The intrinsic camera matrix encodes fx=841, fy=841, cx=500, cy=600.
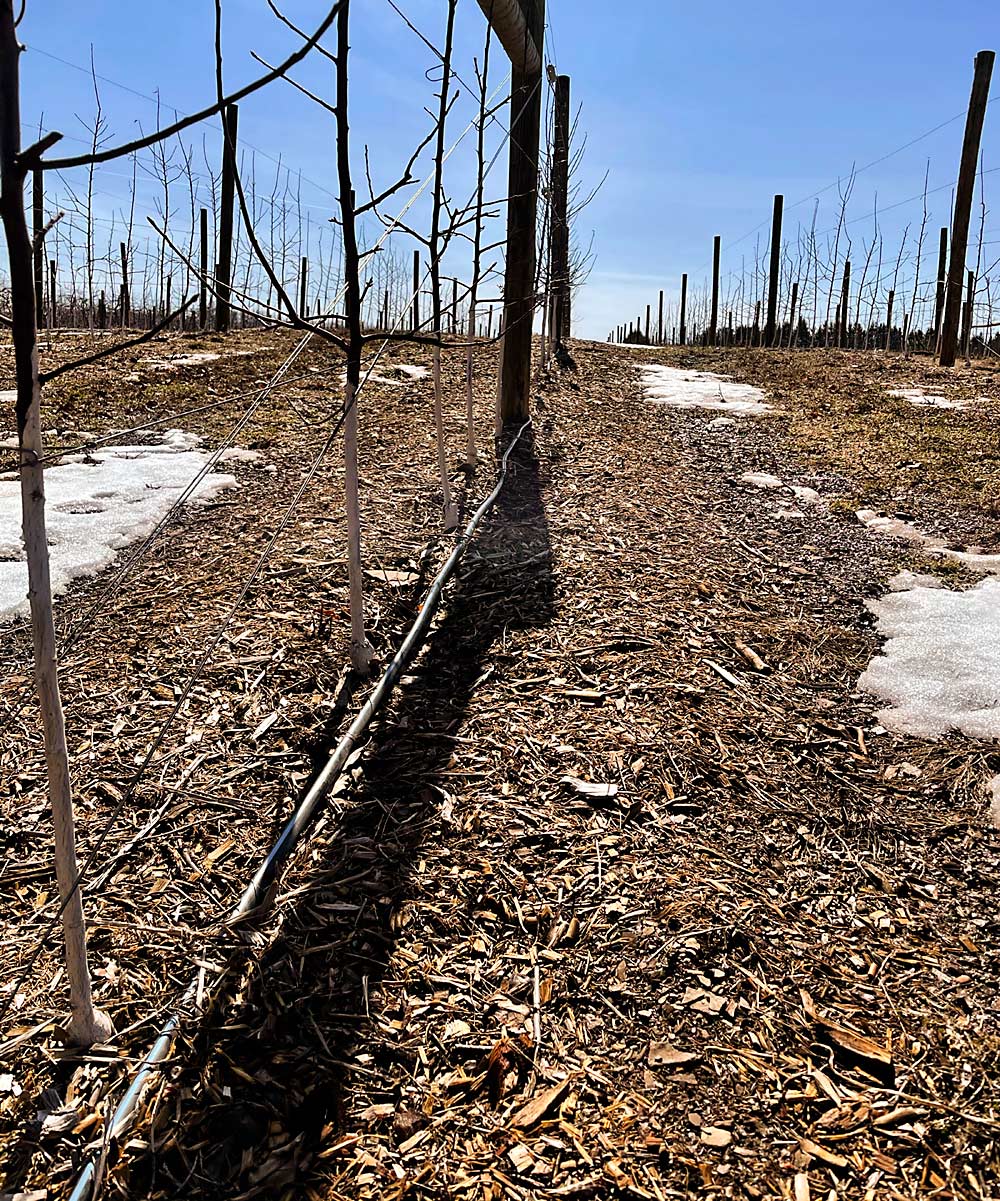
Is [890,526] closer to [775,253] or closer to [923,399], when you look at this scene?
[923,399]

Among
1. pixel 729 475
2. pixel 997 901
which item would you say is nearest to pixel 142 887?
pixel 997 901

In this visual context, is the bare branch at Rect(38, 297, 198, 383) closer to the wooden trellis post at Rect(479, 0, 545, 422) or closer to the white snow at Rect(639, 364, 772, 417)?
the wooden trellis post at Rect(479, 0, 545, 422)

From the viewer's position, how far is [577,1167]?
1.37m

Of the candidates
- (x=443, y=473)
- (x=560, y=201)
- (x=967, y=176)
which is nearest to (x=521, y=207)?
(x=443, y=473)

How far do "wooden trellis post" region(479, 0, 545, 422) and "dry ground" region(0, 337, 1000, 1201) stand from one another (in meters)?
2.34

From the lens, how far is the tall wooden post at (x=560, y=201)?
9227mm

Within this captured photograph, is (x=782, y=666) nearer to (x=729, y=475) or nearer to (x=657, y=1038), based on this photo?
(x=657, y=1038)

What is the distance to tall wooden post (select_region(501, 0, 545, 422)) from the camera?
17.3ft

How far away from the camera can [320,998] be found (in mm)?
1640

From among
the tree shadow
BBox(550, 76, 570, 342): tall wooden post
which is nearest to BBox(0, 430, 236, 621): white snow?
the tree shadow

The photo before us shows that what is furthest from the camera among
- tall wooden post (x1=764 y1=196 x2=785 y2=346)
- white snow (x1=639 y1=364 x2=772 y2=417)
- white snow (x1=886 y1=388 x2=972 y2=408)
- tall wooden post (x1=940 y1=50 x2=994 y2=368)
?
tall wooden post (x1=764 y1=196 x2=785 y2=346)

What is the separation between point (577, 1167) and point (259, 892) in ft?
2.85

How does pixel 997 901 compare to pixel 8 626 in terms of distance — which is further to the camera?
pixel 8 626

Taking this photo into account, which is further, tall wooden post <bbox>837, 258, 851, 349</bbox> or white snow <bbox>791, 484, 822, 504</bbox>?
tall wooden post <bbox>837, 258, 851, 349</bbox>
